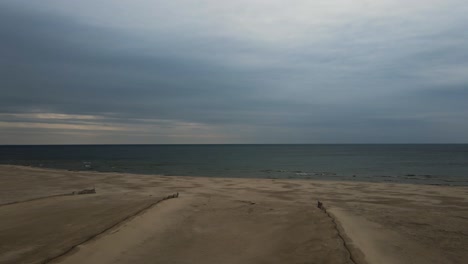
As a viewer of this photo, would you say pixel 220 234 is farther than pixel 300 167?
No

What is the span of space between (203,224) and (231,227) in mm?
781

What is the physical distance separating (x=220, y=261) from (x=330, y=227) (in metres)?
3.24

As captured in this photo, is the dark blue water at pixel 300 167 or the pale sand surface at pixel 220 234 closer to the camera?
the pale sand surface at pixel 220 234

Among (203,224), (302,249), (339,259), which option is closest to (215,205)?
(203,224)

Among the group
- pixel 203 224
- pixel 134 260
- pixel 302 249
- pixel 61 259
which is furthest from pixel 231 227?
pixel 61 259

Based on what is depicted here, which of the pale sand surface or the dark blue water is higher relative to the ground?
the pale sand surface

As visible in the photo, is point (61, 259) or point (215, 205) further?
point (215, 205)

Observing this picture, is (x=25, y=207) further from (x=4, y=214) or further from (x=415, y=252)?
(x=415, y=252)

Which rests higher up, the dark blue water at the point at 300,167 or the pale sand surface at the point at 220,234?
the pale sand surface at the point at 220,234

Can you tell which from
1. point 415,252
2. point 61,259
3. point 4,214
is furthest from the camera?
point 4,214

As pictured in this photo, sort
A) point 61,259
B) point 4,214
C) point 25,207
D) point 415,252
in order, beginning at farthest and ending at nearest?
point 25,207 → point 4,214 → point 415,252 → point 61,259

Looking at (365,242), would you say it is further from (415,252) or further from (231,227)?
(231,227)

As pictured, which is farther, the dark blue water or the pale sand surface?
the dark blue water

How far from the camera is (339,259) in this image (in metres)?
5.99
